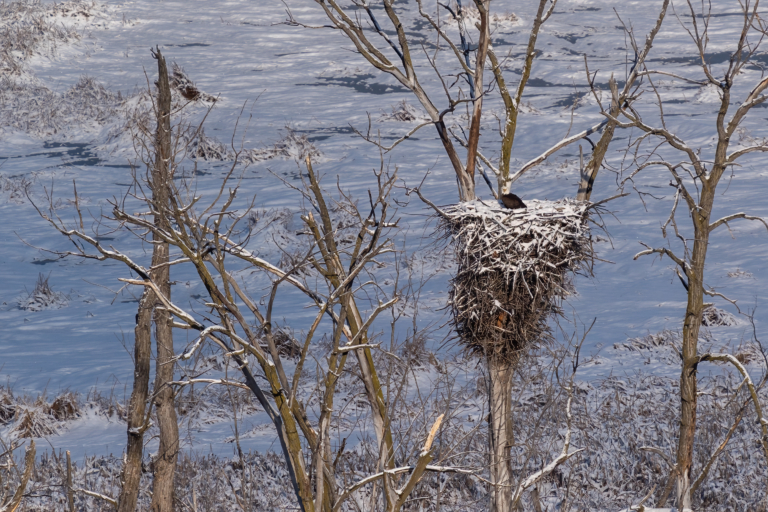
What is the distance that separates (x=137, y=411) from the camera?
717 centimetres

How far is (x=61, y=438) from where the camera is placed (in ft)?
39.4

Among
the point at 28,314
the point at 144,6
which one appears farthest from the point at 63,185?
the point at 144,6

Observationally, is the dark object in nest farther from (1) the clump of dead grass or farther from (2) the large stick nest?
(1) the clump of dead grass

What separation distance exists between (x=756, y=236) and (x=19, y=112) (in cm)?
2123

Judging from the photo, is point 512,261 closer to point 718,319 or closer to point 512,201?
point 512,201

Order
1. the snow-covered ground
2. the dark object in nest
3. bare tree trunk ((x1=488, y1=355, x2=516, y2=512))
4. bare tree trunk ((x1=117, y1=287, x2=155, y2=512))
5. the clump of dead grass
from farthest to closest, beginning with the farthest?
the clump of dead grass, the snow-covered ground, bare tree trunk ((x1=117, y1=287, x2=155, y2=512)), bare tree trunk ((x1=488, y1=355, x2=516, y2=512)), the dark object in nest

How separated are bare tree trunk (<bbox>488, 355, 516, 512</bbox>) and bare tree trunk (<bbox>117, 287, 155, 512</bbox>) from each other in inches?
142

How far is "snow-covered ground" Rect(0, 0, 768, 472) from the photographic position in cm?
1327

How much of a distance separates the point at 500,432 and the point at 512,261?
2.19 m

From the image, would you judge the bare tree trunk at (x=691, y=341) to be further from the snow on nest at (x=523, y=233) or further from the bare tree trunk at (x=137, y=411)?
the bare tree trunk at (x=137, y=411)

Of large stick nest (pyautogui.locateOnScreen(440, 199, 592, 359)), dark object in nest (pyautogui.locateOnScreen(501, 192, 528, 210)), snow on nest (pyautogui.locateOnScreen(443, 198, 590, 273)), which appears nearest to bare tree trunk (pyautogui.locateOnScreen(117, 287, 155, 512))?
large stick nest (pyautogui.locateOnScreen(440, 199, 592, 359))

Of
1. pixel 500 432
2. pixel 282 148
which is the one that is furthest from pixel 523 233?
pixel 282 148

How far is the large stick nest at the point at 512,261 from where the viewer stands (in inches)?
215

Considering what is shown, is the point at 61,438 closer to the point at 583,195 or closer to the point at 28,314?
the point at 28,314
